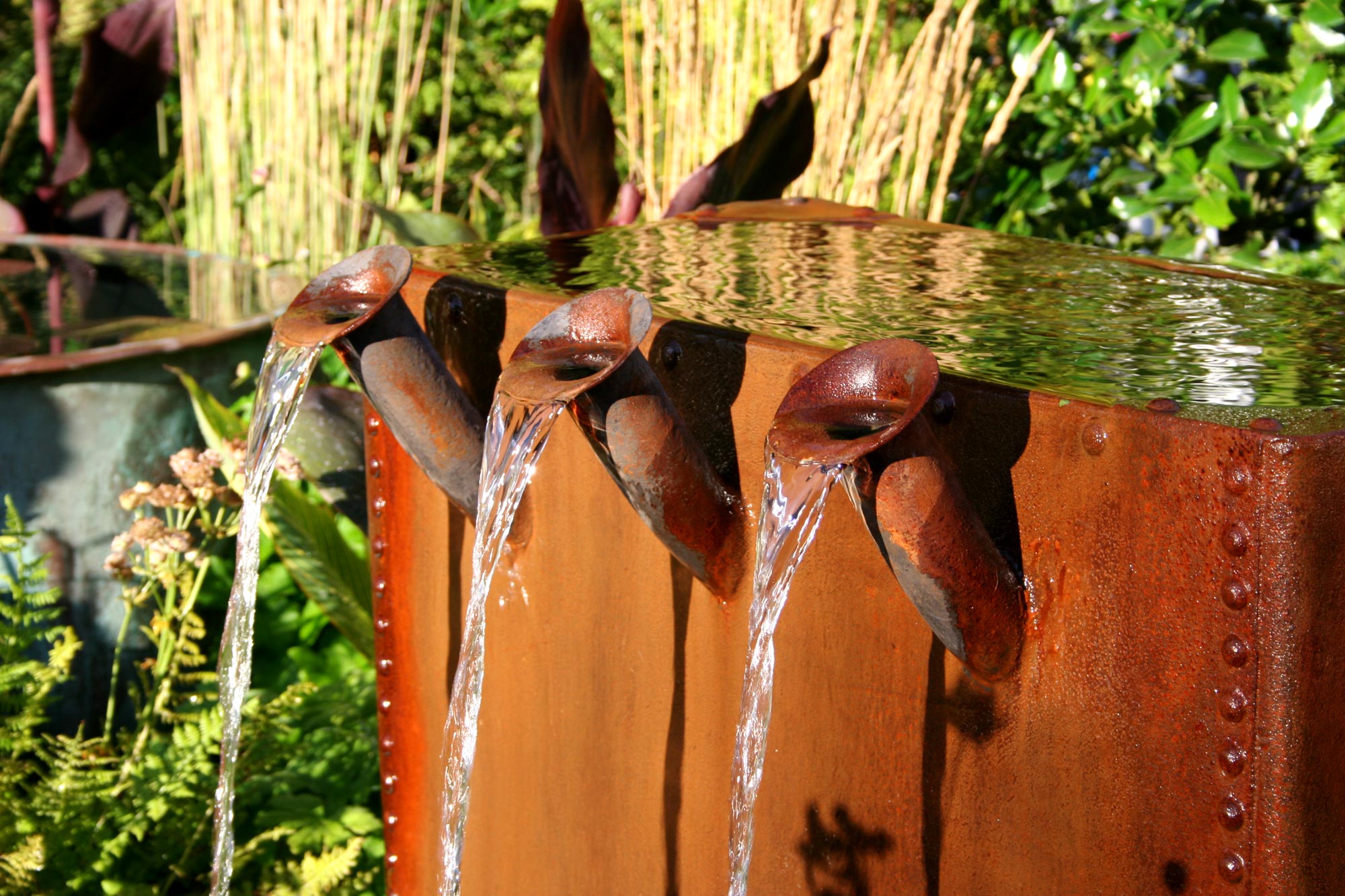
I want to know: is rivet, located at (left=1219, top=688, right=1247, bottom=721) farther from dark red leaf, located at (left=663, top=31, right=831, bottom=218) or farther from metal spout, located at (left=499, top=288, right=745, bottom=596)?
dark red leaf, located at (left=663, top=31, right=831, bottom=218)

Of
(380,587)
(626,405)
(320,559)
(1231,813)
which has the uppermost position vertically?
(626,405)

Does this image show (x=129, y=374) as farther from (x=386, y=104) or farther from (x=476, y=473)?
(x=386, y=104)

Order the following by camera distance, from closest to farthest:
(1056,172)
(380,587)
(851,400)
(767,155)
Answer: (851,400) < (380,587) < (767,155) < (1056,172)

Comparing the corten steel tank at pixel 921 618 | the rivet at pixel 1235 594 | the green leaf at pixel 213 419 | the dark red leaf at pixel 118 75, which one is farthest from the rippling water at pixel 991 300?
the dark red leaf at pixel 118 75

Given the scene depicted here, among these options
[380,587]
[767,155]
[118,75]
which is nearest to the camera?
[380,587]

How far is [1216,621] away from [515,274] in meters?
0.85

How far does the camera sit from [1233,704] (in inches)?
33.0

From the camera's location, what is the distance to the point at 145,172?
5254 mm

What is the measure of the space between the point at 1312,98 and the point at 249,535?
2331mm

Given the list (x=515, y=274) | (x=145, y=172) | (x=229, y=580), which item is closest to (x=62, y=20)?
(x=145, y=172)

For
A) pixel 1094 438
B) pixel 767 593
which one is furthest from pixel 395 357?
pixel 1094 438

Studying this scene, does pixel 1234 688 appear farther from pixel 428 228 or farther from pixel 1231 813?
pixel 428 228

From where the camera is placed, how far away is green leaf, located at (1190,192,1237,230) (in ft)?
8.95

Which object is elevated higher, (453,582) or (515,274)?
(515,274)
